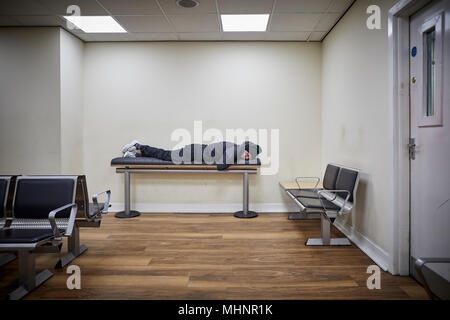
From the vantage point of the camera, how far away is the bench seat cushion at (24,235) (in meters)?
2.16

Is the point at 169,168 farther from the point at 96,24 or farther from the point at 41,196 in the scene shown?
the point at 96,24

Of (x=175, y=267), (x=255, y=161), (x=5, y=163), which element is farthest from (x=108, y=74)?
(x=175, y=267)

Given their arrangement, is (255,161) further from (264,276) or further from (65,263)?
(65,263)

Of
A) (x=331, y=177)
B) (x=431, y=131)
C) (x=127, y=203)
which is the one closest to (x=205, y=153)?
(x=127, y=203)

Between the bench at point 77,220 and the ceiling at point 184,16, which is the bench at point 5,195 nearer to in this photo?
the bench at point 77,220

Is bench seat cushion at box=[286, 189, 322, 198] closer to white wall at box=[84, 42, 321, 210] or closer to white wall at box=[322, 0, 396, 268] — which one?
white wall at box=[322, 0, 396, 268]

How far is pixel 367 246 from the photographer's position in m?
3.07

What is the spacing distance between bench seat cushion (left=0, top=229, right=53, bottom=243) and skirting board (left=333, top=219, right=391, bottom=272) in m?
2.89

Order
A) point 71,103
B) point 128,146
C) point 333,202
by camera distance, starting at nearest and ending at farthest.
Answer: point 333,202 → point 71,103 → point 128,146

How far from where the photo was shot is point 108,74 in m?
4.84

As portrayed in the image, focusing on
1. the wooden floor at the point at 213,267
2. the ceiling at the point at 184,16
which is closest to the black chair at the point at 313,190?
the wooden floor at the point at 213,267

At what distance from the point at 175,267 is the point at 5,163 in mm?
3287

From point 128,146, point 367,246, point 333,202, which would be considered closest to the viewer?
point 367,246

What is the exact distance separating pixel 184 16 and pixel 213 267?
316 centimetres
